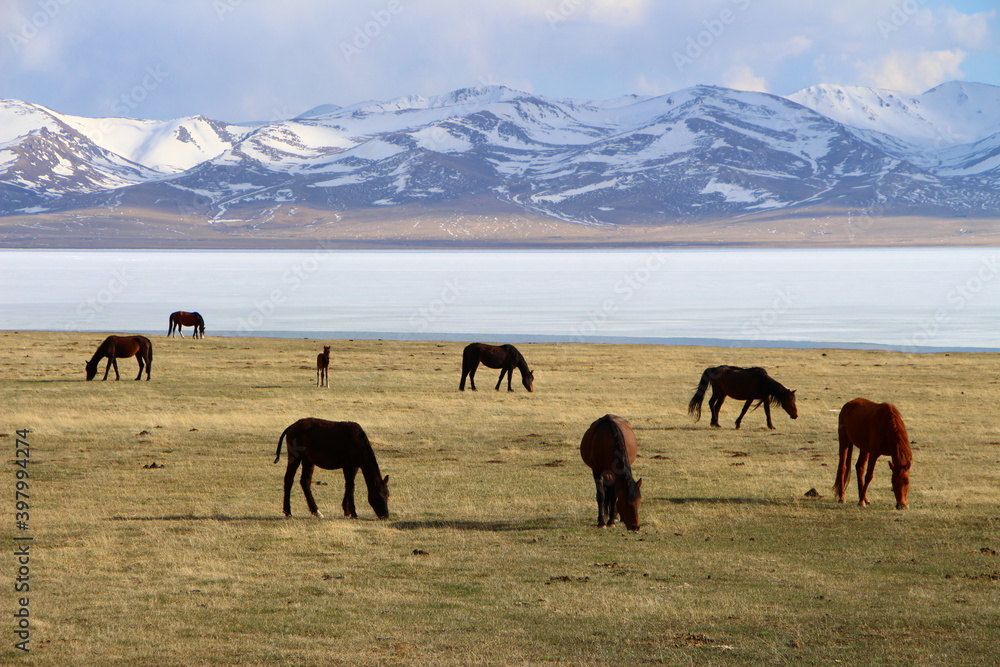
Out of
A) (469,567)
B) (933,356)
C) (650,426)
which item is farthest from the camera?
A: (933,356)

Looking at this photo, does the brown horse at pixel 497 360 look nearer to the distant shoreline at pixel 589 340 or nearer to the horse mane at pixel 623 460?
the horse mane at pixel 623 460

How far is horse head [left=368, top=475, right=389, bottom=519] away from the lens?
16.7 m

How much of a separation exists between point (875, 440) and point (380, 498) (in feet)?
25.5

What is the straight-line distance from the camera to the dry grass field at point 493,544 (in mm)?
10844

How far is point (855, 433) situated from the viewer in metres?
17.7

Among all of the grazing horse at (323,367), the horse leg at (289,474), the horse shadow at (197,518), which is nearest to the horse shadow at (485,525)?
the horse leg at (289,474)

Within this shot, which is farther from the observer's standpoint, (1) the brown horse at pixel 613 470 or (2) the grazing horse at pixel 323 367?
(2) the grazing horse at pixel 323 367

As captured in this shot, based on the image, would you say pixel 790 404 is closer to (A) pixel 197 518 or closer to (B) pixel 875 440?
(B) pixel 875 440

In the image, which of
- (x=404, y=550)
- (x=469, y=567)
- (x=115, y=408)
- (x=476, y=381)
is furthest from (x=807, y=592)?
(x=476, y=381)

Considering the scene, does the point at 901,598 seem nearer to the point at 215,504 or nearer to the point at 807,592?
the point at 807,592

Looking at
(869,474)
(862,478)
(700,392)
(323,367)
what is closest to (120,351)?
(323,367)

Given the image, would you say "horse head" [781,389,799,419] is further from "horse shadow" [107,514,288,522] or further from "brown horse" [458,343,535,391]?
"horse shadow" [107,514,288,522]

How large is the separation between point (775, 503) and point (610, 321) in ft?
178

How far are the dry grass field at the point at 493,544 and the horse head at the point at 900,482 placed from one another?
24 centimetres
